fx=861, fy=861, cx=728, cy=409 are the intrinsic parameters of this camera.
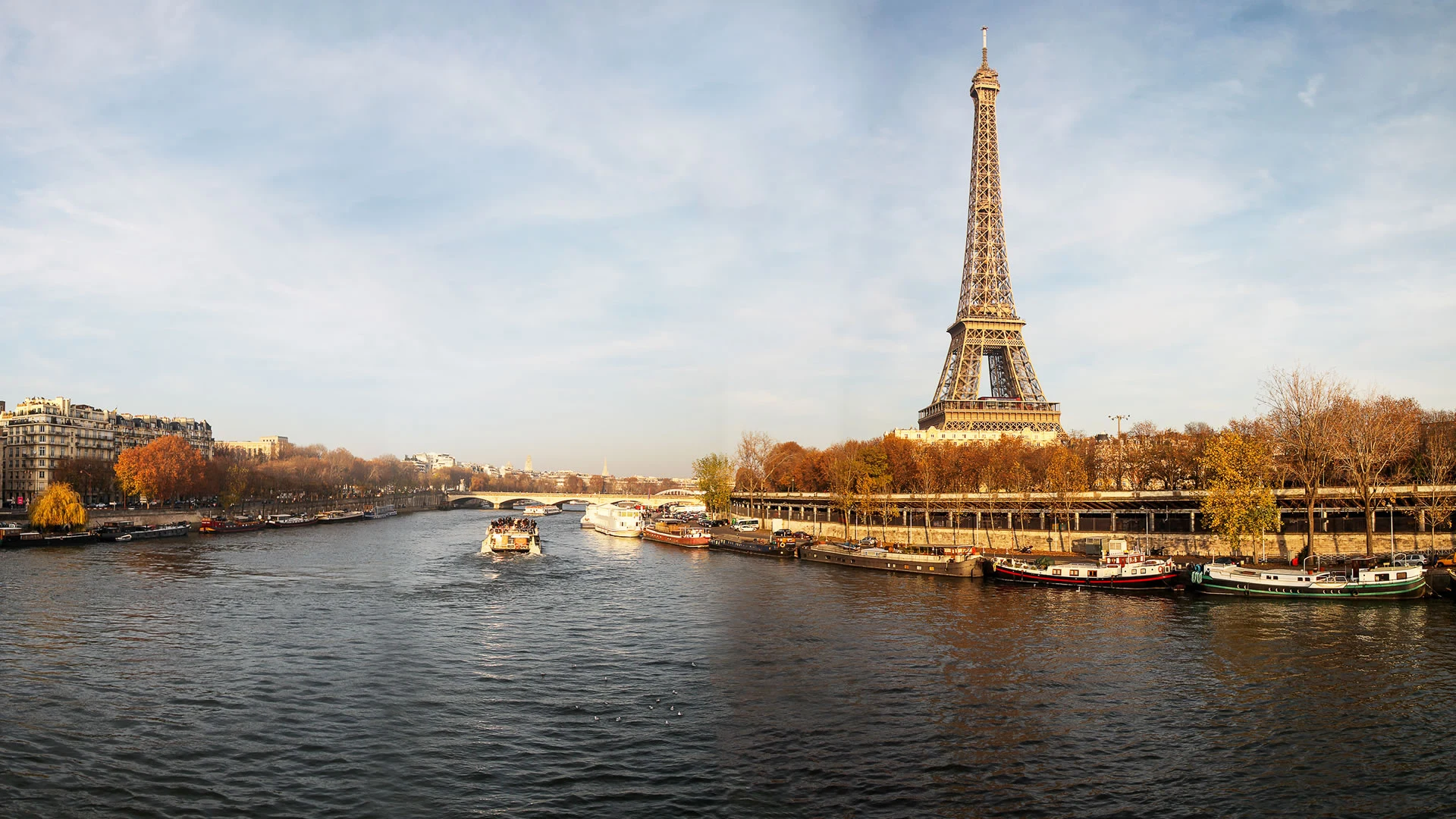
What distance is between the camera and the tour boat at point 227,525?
104 meters

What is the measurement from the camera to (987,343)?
116438 mm

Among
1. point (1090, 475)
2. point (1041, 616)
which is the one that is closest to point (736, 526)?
point (1090, 475)

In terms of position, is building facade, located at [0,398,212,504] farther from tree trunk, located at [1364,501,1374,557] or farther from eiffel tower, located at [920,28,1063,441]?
tree trunk, located at [1364,501,1374,557]

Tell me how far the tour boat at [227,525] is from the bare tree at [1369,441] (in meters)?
111

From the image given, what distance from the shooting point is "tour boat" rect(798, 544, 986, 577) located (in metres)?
56.9

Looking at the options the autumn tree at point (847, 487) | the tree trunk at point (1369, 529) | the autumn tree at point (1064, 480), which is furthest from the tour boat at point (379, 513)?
the tree trunk at point (1369, 529)

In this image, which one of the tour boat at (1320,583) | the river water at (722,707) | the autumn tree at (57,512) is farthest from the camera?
the autumn tree at (57,512)

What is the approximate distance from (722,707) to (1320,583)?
35.6 m

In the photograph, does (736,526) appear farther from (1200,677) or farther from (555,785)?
(555,785)

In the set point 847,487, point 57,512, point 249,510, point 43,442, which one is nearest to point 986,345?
point 847,487

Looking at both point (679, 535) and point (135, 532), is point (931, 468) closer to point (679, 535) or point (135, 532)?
point (679, 535)

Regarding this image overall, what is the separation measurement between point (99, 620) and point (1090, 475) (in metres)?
80.7

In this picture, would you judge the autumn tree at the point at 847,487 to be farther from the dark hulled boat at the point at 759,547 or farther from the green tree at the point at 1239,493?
the green tree at the point at 1239,493

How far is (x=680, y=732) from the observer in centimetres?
2259
